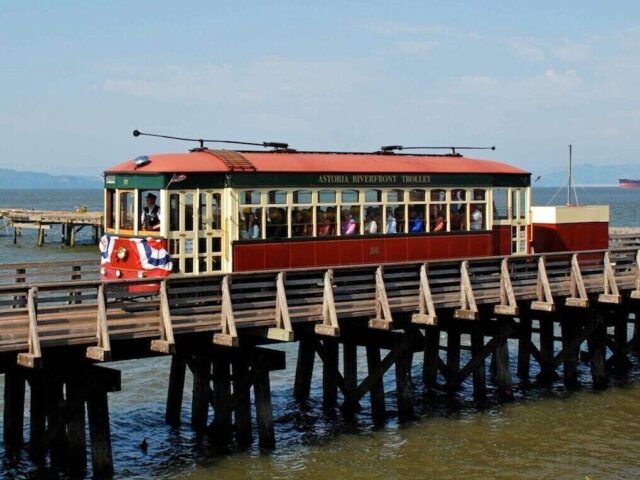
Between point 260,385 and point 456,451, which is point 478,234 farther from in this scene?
point 260,385

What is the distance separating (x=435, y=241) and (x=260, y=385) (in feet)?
21.3

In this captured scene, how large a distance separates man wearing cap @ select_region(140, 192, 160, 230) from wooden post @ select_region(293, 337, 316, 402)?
199 inches

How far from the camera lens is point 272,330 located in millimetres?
19094

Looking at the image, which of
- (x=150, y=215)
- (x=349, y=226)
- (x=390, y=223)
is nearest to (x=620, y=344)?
(x=390, y=223)

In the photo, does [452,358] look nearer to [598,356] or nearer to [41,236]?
[598,356]

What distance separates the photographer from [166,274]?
808 inches

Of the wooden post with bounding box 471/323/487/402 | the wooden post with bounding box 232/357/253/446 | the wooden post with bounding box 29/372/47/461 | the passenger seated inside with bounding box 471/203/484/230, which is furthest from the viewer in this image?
the passenger seated inside with bounding box 471/203/484/230

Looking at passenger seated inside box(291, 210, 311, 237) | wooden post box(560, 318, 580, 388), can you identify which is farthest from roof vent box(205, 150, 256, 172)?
wooden post box(560, 318, 580, 388)

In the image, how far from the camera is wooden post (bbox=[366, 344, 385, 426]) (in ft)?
74.7

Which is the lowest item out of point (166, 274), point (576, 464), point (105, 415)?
point (576, 464)

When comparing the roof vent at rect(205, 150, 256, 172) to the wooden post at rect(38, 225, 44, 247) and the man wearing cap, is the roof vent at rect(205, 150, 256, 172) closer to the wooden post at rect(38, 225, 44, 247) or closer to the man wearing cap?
the man wearing cap

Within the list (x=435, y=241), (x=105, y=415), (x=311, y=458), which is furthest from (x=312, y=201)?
(x=105, y=415)

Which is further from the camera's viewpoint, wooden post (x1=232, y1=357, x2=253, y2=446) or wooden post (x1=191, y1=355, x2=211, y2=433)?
wooden post (x1=191, y1=355, x2=211, y2=433)

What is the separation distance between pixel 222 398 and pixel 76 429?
126 inches
